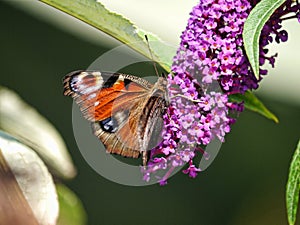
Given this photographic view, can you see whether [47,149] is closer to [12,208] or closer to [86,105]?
[86,105]

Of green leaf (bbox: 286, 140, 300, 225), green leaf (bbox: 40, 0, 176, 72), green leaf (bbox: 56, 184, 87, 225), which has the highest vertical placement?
green leaf (bbox: 40, 0, 176, 72)

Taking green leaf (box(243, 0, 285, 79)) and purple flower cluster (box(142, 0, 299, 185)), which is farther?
purple flower cluster (box(142, 0, 299, 185))

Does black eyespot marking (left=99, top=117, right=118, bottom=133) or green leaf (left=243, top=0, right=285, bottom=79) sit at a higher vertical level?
green leaf (left=243, top=0, right=285, bottom=79)

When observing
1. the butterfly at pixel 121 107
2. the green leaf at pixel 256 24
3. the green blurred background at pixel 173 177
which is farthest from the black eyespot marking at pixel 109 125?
the green blurred background at pixel 173 177

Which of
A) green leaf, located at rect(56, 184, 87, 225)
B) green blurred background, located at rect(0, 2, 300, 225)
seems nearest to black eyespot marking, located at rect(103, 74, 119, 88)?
green leaf, located at rect(56, 184, 87, 225)

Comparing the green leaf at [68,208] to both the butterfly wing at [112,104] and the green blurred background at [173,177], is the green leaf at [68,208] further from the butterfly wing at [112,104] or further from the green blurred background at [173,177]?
the green blurred background at [173,177]

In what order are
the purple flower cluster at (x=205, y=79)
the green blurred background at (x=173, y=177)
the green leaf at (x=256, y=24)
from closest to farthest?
the green leaf at (x=256, y=24), the purple flower cluster at (x=205, y=79), the green blurred background at (x=173, y=177)

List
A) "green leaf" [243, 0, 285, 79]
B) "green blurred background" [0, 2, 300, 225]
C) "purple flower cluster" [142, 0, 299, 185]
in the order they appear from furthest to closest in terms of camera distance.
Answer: "green blurred background" [0, 2, 300, 225] < "purple flower cluster" [142, 0, 299, 185] < "green leaf" [243, 0, 285, 79]

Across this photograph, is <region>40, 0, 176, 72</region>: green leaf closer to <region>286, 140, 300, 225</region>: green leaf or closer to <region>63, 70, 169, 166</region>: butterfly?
<region>63, 70, 169, 166</region>: butterfly
